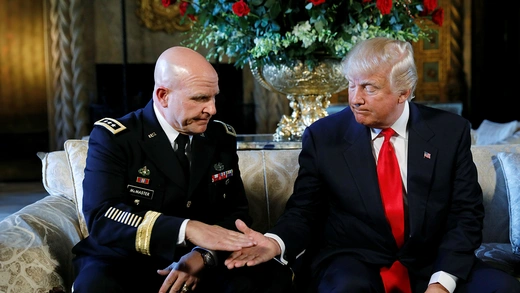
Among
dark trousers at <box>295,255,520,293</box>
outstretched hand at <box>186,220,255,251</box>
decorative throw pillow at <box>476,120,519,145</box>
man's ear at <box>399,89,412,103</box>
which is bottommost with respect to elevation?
dark trousers at <box>295,255,520,293</box>

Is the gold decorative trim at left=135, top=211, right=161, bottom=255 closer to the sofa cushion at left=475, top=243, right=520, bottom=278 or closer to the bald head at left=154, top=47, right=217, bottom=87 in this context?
the bald head at left=154, top=47, right=217, bottom=87

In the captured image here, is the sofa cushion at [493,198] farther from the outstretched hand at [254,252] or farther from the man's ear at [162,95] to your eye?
the man's ear at [162,95]

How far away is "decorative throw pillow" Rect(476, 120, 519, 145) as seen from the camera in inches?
142

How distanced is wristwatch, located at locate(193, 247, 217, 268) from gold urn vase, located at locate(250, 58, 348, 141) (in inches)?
54.8

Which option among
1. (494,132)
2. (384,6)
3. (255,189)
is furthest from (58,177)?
(494,132)

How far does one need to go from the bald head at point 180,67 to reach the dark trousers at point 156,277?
604 mm

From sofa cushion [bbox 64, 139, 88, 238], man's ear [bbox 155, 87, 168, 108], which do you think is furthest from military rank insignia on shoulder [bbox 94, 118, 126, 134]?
sofa cushion [bbox 64, 139, 88, 238]

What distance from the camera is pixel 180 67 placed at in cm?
223

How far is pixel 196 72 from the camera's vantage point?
2.24 m

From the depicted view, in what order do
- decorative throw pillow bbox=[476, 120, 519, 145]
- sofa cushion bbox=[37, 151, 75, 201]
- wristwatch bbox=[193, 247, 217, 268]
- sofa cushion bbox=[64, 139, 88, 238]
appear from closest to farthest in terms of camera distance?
1. wristwatch bbox=[193, 247, 217, 268]
2. sofa cushion bbox=[64, 139, 88, 238]
3. sofa cushion bbox=[37, 151, 75, 201]
4. decorative throw pillow bbox=[476, 120, 519, 145]

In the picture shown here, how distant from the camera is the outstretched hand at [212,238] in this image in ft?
6.82

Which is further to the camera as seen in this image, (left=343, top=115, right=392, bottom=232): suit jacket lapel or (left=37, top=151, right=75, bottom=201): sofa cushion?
(left=37, top=151, right=75, bottom=201): sofa cushion

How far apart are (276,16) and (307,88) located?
44 centimetres

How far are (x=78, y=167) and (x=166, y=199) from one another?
55 cm
